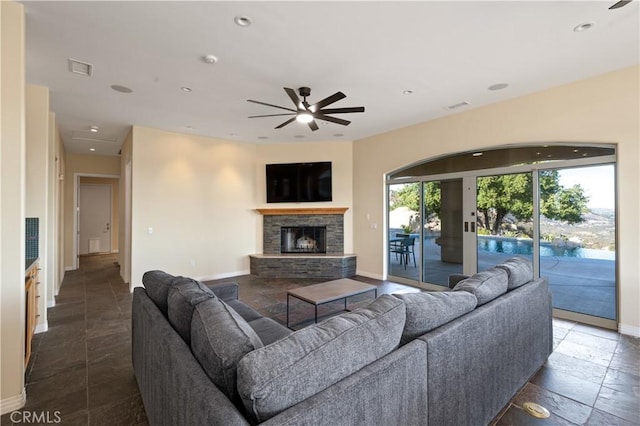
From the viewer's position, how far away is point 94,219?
893 cm

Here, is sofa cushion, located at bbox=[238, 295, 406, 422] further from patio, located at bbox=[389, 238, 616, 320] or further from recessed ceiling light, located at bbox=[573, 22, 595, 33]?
patio, located at bbox=[389, 238, 616, 320]

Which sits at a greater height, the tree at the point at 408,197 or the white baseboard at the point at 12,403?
the tree at the point at 408,197

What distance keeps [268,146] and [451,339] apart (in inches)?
229

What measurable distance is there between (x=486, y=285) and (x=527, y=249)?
269cm

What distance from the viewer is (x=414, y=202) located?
5.53 m

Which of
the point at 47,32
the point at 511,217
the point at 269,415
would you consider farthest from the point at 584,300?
the point at 47,32

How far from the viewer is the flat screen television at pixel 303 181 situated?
254 inches

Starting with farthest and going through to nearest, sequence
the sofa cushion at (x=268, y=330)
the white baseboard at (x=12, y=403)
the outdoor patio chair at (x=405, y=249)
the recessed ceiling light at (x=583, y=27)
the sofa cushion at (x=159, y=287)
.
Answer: the outdoor patio chair at (x=405, y=249) → the recessed ceiling light at (x=583, y=27) → the sofa cushion at (x=268, y=330) → the white baseboard at (x=12, y=403) → the sofa cushion at (x=159, y=287)

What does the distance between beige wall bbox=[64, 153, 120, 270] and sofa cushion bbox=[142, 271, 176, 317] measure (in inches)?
264

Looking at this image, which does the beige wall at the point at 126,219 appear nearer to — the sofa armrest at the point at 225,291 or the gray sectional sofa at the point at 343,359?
the sofa armrest at the point at 225,291

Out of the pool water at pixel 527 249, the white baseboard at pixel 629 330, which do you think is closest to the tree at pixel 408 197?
the pool water at pixel 527 249

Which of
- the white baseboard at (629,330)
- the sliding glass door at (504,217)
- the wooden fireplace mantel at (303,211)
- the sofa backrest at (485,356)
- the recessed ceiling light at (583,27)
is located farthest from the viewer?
the wooden fireplace mantel at (303,211)

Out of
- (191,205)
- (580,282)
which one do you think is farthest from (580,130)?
(191,205)

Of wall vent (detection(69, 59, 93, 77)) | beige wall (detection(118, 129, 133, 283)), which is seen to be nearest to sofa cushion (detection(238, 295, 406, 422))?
wall vent (detection(69, 59, 93, 77))
